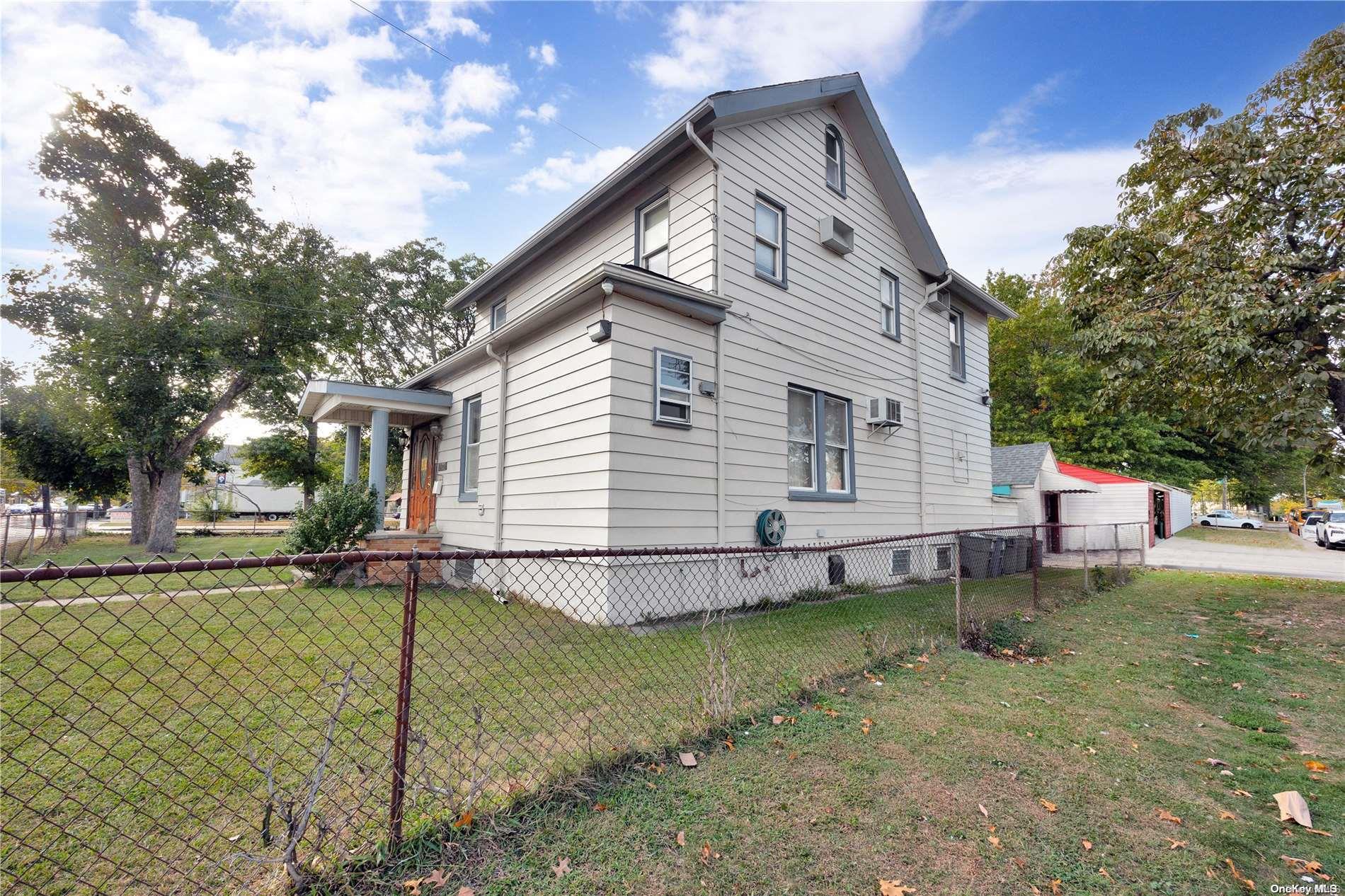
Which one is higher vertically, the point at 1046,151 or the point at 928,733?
the point at 1046,151

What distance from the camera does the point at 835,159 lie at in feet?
31.7

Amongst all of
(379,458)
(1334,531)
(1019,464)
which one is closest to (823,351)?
(379,458)

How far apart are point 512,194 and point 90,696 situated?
872 cm

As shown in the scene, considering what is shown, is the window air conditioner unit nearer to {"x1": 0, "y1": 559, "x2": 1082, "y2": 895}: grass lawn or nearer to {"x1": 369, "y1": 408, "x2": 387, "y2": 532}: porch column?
{"x1": 0, "y1": 559, "x2": 1082, "y2": 895}: grass lawn

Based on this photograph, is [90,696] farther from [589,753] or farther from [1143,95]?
[1143,95]

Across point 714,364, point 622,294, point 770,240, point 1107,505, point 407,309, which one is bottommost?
point 1107,505

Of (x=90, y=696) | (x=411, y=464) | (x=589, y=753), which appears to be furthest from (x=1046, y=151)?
(x=90, y=696)

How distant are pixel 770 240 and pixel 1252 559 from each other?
57.3 ft

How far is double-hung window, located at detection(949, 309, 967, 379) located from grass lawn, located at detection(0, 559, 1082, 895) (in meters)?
6.77

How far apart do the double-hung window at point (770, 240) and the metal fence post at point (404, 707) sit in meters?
6.82

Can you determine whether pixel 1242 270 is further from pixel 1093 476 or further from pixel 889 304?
pixel 1093 476

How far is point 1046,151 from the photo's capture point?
36.9 feet

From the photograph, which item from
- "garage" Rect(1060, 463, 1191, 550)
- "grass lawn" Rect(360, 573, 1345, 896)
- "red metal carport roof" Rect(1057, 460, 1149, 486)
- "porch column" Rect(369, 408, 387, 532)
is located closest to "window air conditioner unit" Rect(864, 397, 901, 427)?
"grass lawn" Rect(360, 573, 1345, 896)

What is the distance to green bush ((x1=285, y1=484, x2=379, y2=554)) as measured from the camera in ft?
28.1
